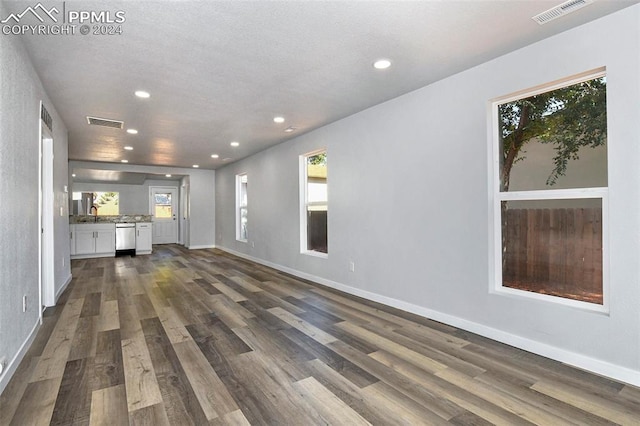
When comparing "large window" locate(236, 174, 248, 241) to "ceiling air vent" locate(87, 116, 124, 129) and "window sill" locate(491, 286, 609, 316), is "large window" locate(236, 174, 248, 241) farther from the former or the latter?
"window sill" locate(491, 286, 609, 316)

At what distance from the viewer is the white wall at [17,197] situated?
209 centimetres

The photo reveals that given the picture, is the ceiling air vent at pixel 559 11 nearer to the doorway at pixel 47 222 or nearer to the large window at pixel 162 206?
the doorway at pixel 47 222

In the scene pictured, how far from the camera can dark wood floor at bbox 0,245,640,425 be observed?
180 cm

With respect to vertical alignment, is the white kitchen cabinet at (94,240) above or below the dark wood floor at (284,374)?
above

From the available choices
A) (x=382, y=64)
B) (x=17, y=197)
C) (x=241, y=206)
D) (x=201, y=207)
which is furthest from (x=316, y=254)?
(x=201, y=207)

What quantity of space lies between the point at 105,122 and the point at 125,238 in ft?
15.5

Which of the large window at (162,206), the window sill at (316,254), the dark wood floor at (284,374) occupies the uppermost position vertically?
the large window at (162,206)

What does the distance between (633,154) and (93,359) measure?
13.6 ft

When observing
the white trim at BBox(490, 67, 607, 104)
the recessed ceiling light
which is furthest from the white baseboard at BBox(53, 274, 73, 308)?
the white trim at BBox(490, 67, 607, 104)

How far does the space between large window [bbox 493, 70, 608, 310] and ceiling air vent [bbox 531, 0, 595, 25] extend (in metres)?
0.52

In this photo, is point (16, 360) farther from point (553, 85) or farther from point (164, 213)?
point (164, 213)

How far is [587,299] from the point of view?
7.91 feet

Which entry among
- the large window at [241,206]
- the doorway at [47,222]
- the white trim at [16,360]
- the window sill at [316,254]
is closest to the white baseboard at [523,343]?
the window sill at [316,254]

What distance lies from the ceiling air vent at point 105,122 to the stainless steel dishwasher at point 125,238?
4383mm
